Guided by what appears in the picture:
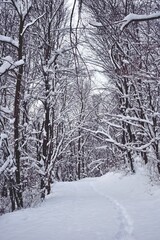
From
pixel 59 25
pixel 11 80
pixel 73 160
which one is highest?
pixel 59 25

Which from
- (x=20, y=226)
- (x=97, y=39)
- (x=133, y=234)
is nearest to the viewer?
(x=133, y=234)

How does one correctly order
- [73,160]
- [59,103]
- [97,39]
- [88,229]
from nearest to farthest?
[88,229], [97,39], [59,103], [73,160]

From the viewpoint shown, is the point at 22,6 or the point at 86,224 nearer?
the point at 86,224

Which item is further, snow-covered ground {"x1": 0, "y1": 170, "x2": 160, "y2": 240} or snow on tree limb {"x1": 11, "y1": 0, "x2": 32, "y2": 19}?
snow on tree limb {"x1": 11, "y1": 0, "x2": 32, "y2": 19}

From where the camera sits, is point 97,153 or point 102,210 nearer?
point 102,210

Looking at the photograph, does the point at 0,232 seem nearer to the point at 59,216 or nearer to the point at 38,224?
the point at 38,224

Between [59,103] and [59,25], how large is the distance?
3800mm

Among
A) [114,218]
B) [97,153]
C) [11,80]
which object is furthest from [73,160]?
[114,218]

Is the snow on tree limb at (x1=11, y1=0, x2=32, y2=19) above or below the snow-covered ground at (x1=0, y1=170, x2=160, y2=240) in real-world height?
above

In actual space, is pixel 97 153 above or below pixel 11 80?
below

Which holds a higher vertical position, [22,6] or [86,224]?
[22,6]

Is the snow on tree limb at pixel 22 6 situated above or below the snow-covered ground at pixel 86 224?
above

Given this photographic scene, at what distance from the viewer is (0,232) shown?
15.4 ft

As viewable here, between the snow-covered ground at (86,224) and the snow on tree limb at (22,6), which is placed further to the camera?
the snow on tree limb at (22,6)
